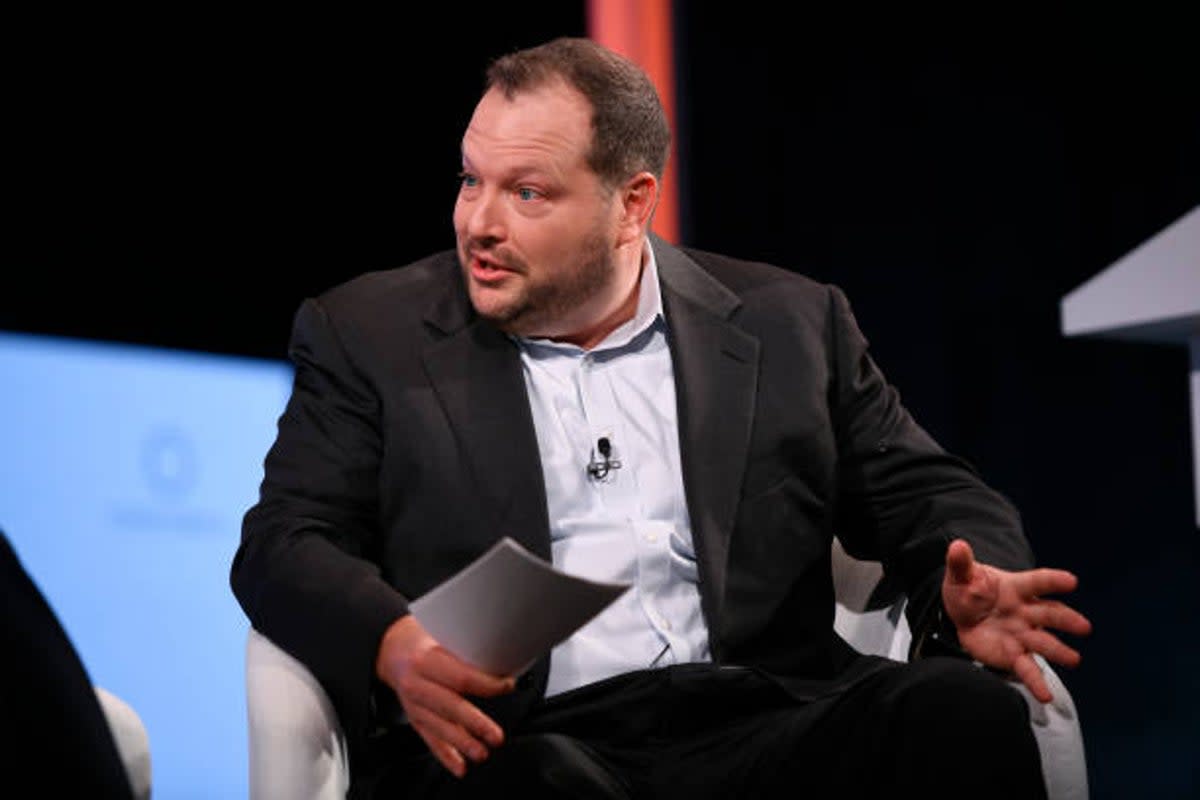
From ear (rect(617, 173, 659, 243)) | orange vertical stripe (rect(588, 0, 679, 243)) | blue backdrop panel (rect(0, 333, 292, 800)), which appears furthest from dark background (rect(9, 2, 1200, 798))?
ear (rect(617, 173, 659, 243))

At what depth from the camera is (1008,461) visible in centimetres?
384

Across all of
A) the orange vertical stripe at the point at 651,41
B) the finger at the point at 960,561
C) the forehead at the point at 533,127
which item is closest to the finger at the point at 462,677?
the finger at the point at 960,561

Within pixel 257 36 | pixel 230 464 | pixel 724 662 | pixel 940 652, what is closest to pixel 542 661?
pixel 724 662

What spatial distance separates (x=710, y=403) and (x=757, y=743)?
0.48m

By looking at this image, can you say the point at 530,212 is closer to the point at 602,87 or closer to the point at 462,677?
the point at 602,87

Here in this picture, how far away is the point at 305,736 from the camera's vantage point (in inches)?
66.4

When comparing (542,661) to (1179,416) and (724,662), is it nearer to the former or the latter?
(724,662)

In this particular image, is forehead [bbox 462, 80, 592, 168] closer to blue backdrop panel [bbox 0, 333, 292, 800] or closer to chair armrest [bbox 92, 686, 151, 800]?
chair armrest [bbox 92, 686, 151, 800]

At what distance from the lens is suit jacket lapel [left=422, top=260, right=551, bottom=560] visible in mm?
1918

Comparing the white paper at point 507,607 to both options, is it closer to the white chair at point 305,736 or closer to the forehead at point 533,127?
the white chair at point 305,736

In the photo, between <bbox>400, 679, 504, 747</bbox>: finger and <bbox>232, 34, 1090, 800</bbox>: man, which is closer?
<bbox>400, 679, 504, 747</bbox>: finger

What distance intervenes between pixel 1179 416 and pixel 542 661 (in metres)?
2.41

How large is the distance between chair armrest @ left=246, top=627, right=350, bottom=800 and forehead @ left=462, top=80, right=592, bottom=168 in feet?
2.32

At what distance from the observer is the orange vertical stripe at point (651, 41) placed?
3.88 m
